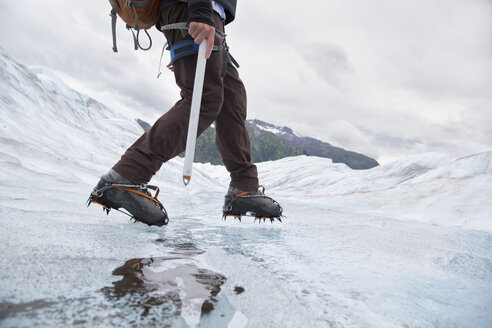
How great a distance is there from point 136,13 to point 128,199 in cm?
108

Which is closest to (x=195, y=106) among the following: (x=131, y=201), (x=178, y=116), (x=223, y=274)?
(x=178, y=116)

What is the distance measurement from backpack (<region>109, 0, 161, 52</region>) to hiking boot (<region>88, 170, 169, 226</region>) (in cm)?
90

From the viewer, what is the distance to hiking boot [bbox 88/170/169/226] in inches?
62.8

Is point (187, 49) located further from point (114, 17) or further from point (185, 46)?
point (114, 17)

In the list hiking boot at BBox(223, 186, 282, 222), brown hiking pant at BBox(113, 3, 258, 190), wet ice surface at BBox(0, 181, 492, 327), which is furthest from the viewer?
hiking boot at BBox(223, 186, 282, 222)

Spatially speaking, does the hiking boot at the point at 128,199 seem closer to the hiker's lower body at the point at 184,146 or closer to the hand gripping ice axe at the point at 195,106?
the hiker's lower body at the point at 184,146

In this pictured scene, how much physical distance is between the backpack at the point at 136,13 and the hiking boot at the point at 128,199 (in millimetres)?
898

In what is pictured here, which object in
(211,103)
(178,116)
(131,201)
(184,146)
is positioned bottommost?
(131,201)

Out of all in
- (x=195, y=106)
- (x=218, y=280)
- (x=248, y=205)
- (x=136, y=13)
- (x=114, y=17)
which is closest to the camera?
(x=218, y=280)

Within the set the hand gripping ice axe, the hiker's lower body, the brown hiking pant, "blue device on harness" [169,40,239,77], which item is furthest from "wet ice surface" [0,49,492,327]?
"blue device on harness" [169,40,239,77]

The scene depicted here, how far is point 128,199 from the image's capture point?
1.61m

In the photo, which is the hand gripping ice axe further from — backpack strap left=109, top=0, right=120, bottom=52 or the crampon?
backpack strap left=109, top=0, right=120, bottom=52

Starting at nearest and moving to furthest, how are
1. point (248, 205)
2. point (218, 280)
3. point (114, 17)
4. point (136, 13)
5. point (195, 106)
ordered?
point (218, 280), point (195, 106), point (136, 13), point (114, 17), point (248, 205)

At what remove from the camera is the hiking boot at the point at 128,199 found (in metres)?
1.60
